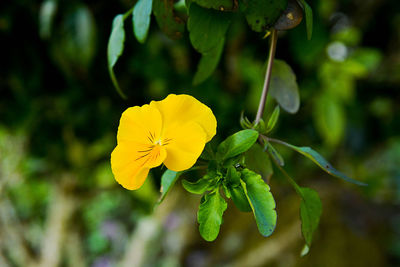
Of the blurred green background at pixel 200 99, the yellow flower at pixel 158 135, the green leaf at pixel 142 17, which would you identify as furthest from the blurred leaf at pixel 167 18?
the blurred green background at pixel 200 99

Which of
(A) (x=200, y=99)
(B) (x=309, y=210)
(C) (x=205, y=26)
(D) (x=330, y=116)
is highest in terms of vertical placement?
(C) (x=205, y=26)

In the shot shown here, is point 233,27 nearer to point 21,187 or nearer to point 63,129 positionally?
point 63,129

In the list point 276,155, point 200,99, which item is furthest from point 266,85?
point 200,99

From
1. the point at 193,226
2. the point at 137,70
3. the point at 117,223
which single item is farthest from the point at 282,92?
the point at 117,223

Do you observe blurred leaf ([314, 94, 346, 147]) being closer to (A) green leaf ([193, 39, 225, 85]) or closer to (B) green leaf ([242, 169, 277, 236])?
(A) green leaf ([193, 39, 225, 85])

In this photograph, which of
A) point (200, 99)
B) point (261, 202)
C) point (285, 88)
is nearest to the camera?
point (261, 202)

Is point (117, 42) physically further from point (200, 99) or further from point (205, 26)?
point (200, 99)
